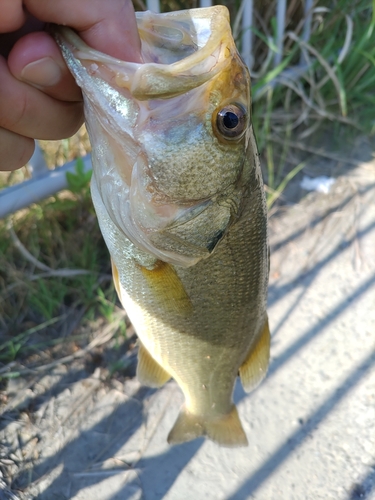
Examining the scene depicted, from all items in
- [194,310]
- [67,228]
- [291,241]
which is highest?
[194,310]

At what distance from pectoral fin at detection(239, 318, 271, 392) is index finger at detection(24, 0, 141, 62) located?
0.82m

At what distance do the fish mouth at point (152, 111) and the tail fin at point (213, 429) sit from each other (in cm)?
68

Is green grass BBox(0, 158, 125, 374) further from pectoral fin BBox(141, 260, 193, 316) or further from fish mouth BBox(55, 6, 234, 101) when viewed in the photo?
fish mouth BBox(55, 6, 234, 101)

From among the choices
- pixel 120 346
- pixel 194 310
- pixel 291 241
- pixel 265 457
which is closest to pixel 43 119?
pixel 194 310

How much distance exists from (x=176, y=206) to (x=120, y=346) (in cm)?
113

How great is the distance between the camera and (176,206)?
36.8 inches

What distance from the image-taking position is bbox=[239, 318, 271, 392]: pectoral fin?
129cm

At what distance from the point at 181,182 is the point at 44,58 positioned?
13.3 inches

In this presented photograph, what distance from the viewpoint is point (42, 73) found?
844 millimetres

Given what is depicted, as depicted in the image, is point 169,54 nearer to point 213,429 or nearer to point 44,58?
point 44,58

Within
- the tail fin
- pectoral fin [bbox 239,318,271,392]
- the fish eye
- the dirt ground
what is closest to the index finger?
the fish eye

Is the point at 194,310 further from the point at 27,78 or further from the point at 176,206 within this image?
the point at 27,78

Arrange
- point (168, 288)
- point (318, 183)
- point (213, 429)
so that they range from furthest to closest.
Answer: point (318, 183) → point (213, 429) → point (168, 288)

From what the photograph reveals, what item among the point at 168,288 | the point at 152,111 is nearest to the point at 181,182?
the point at 152,111
